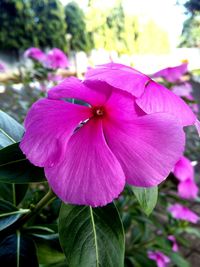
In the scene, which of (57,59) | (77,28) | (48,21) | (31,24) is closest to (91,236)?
(57,59)

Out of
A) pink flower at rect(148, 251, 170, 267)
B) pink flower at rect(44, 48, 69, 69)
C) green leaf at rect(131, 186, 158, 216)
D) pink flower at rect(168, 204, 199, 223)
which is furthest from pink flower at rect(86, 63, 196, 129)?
pink flower at rect(44, 48, 69, 69)

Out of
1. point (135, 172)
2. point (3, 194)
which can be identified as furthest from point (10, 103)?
point (135, 172)

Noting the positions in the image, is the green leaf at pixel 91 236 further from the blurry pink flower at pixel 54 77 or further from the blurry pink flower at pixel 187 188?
the blurry pink flower at pixel 54 77

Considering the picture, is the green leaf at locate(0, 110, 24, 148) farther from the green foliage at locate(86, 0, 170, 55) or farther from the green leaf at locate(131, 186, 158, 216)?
the green foliage at locate(86, 0, 170, 55)

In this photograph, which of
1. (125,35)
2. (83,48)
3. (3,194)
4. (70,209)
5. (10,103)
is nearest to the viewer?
(70,209)

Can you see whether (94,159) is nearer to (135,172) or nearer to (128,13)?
(135,172)

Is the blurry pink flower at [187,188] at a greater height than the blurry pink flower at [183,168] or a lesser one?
lesser

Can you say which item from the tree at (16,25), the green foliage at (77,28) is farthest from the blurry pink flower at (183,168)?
the green foliage at (77,28)
